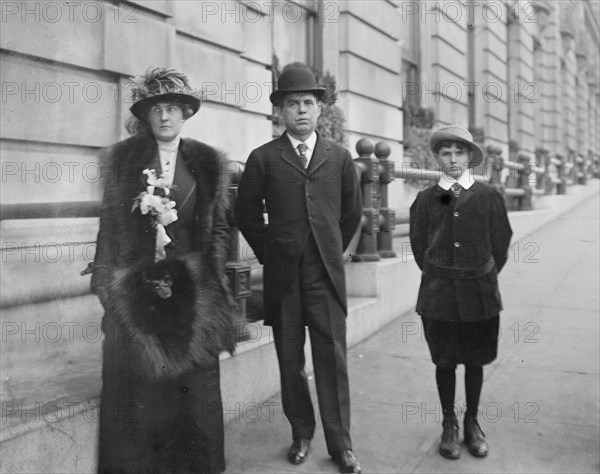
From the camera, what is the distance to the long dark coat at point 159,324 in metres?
3.16

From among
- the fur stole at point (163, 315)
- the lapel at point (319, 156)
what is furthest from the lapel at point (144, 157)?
the lapel at point (319, 156)

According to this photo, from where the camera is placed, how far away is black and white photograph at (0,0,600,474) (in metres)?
3.22

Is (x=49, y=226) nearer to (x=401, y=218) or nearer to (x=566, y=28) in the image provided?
(x=401, y=218)

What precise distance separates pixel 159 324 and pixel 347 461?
49.5 inches

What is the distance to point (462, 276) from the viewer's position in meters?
3.74

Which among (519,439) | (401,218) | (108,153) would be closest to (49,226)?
(108,153)

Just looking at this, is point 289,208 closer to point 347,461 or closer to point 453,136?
point 453,136

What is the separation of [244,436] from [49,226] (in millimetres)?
2144

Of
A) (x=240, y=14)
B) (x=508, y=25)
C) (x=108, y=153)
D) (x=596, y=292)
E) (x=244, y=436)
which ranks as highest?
(x=508, y=25)

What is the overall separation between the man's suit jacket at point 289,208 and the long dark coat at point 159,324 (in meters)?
0.39

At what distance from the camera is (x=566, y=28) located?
26312 mm

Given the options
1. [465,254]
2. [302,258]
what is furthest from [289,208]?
[465,254]

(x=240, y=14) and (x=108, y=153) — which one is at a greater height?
(x=240, y=14)

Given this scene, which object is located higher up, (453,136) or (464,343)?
(453,136)
